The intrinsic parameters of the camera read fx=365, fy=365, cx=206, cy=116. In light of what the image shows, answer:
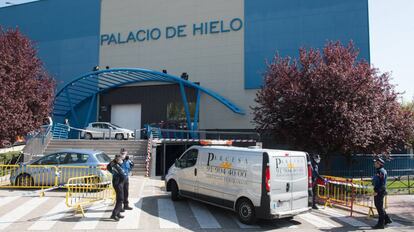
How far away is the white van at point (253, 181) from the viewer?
349 inches

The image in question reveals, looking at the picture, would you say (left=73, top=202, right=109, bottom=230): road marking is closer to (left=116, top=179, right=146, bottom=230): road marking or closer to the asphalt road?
the asphalt road

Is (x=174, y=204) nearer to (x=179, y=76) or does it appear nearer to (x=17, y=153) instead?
(x=17, y=153)

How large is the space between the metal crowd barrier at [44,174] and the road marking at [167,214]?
2876mm

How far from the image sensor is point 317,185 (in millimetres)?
12656

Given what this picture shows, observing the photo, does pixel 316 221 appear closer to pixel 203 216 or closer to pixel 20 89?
pixel 203 216

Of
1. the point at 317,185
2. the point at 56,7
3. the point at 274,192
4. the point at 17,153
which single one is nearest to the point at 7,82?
the point at 17,153

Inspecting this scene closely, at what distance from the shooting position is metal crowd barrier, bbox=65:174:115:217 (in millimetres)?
10843

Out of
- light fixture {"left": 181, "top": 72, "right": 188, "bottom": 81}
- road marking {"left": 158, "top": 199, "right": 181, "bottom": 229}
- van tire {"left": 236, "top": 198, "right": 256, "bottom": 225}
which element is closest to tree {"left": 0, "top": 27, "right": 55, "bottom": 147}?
road marking {"left": 158, "top": 199, "right": 181, "bottom": 229}

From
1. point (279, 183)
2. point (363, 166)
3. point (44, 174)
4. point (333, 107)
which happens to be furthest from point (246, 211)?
point (363, 166)

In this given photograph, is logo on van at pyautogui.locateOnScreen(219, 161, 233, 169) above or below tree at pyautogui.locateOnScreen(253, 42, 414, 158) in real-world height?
below

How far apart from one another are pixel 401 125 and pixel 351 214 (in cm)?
775

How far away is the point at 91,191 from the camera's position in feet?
41.7

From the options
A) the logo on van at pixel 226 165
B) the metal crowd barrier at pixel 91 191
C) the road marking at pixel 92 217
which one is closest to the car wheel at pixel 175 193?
the metal crowd barrier at pixel 91 191

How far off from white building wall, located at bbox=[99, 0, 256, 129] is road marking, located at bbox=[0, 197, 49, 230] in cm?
1819
